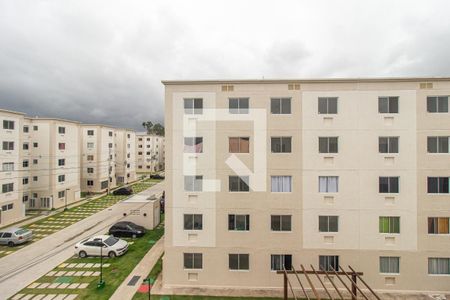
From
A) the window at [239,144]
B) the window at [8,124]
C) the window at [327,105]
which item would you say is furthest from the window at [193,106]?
the window at [8,124]

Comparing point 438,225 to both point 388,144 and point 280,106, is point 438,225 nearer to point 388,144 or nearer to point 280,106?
point 388,144

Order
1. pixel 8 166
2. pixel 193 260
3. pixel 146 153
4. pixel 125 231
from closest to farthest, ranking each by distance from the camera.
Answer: pixel 193 260 → pixel 125 231 → pixel 8 166 → pixel 146 153

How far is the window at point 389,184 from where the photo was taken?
14945 mm

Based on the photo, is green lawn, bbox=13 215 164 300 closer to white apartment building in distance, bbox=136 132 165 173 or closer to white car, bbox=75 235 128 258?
white car, bbox=75 235 128 258

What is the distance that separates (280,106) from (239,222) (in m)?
8.08

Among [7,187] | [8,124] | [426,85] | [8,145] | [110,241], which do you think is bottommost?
[110,241]

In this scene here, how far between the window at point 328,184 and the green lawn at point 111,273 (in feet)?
48.4

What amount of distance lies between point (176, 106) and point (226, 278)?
11771 mm

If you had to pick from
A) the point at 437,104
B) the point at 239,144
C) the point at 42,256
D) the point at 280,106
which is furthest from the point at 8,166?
the point at 437,104

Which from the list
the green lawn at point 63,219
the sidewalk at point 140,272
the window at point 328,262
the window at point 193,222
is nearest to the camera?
the sidewalk at point 140,272

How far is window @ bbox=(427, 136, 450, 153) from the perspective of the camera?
14.8m

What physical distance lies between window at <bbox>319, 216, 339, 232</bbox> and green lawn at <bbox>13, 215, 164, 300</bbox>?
13806 mm

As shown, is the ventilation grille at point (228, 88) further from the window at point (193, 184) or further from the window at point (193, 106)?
the window at point (193, 184)

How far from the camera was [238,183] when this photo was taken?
51.0 ft
